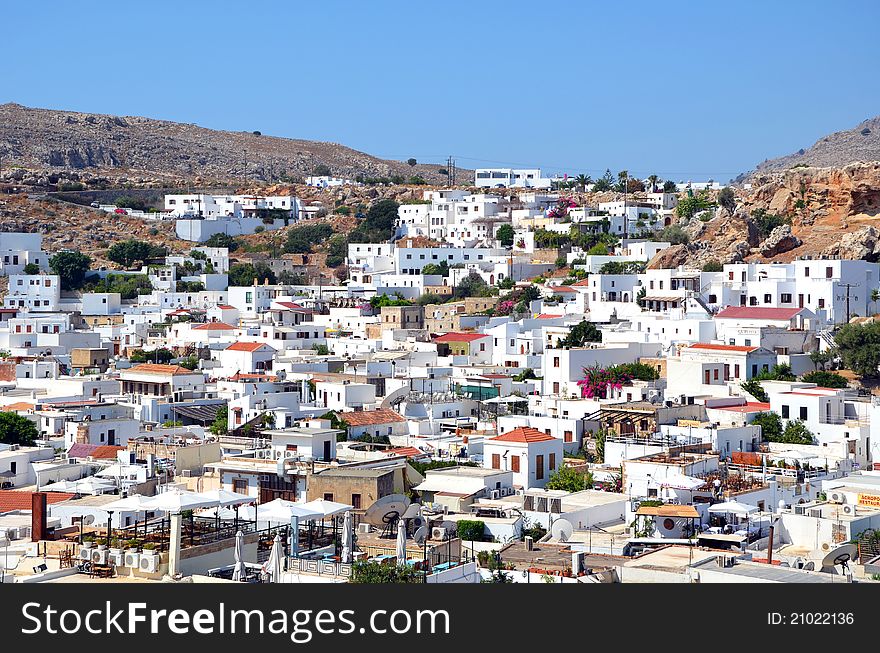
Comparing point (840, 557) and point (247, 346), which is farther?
point (247, 346)

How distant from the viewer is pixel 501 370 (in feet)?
141

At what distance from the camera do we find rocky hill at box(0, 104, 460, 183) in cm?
11019

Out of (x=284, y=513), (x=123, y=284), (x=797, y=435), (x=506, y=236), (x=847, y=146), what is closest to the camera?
(x=284, y=513)

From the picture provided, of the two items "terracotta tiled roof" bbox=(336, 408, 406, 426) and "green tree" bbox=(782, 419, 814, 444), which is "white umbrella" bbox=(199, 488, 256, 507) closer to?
"terracotta tiled roof" bbox=(336, 408, 406, 426)

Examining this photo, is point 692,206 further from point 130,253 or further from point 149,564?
point 149,564

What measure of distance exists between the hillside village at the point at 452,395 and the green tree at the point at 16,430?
62 millimetres

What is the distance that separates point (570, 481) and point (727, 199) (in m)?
38.2

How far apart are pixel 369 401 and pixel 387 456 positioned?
379 inches

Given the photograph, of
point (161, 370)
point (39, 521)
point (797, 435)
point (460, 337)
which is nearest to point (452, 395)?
point (161, 370)

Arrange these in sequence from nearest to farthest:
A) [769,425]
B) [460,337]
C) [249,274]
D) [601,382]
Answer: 1. [769,425]
2. [601,382]
3. [460,337]
4. [249,274]

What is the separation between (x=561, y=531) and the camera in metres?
22.6

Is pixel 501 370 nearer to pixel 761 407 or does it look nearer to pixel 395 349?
pixel 395 349

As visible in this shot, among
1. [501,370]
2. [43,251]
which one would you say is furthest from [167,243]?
[501,370]

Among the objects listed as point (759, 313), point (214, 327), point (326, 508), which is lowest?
point (326, 508)
